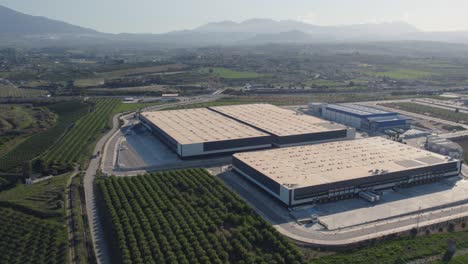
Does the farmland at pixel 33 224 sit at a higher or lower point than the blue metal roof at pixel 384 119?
lower

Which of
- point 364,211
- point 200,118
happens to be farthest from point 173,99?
point 364,211

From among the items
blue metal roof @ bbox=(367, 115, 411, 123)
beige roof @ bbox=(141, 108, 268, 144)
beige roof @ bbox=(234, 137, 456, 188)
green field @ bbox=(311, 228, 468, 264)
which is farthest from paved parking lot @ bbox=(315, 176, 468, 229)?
blue metal roof @ bbox=(367, 115, 411, 123)

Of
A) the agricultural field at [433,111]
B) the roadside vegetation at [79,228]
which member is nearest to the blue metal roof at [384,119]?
the agricultural field at [433,111]

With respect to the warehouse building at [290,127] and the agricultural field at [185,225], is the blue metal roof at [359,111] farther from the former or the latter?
the agricultural field at [185,225]

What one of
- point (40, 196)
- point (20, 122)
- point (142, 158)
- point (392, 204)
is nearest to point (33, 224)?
point (40, 196)

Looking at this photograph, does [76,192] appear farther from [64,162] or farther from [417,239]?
[417,239]

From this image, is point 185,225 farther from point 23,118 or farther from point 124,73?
point 124,73

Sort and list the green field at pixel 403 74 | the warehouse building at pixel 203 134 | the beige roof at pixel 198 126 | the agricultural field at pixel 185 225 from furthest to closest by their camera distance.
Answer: the green field at pixel 403 74 → the beige roof at pixel 198 126 → the warehouse building at pixel 203 134 → the agricultural field at pixel 185 225

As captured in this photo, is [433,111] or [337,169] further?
[433,111]
